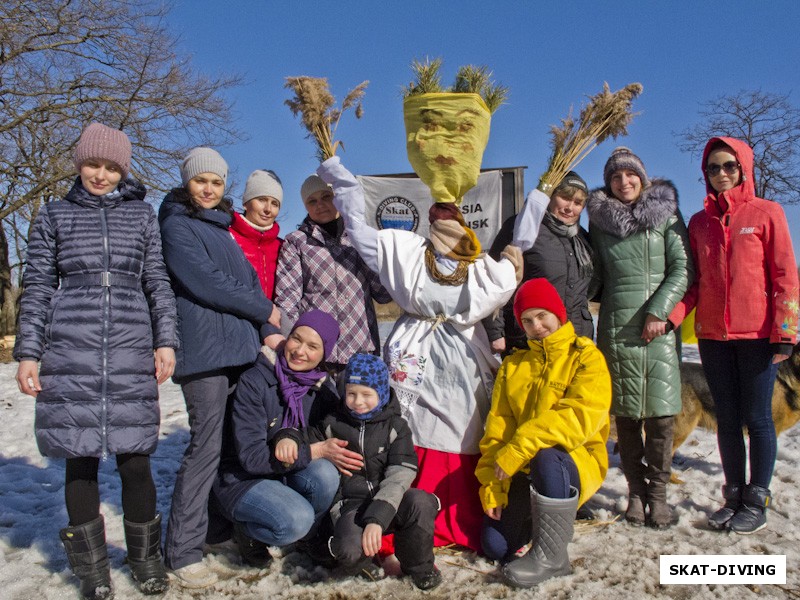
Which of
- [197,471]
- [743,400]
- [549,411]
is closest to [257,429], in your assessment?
[197,471]

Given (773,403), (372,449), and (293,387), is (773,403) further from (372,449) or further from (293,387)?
(293,387)

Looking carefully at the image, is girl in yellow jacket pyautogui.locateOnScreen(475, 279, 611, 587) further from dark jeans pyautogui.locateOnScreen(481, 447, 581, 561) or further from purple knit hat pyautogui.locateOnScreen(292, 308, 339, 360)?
purple knit hat pyautogui.locateOnScreen(292, 308, 339, 360)

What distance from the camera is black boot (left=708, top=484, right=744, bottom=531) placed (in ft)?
10.2

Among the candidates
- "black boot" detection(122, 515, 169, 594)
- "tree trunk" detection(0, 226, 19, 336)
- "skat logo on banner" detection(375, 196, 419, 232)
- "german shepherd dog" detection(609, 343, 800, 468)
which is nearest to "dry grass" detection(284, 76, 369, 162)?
"black boot" detection(122, 515, 169, 594)

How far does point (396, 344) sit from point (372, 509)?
93 cm

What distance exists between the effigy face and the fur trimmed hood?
0.75 metres

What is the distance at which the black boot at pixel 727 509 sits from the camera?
3.12m

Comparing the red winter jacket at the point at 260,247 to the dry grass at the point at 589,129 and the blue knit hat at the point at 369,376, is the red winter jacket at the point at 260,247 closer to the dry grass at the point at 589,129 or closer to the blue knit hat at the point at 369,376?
the blue knit hat at the point at 369,376

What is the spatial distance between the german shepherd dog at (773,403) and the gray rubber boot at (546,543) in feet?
5.98

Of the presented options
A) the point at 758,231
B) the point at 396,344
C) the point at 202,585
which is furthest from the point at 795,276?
the point at 202,585

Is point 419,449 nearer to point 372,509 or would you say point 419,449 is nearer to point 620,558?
point 372,509

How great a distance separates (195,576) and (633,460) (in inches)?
89.0

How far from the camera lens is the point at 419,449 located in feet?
10.0

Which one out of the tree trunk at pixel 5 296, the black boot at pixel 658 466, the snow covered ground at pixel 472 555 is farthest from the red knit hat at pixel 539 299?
the tree trunk at pixel 5 296
